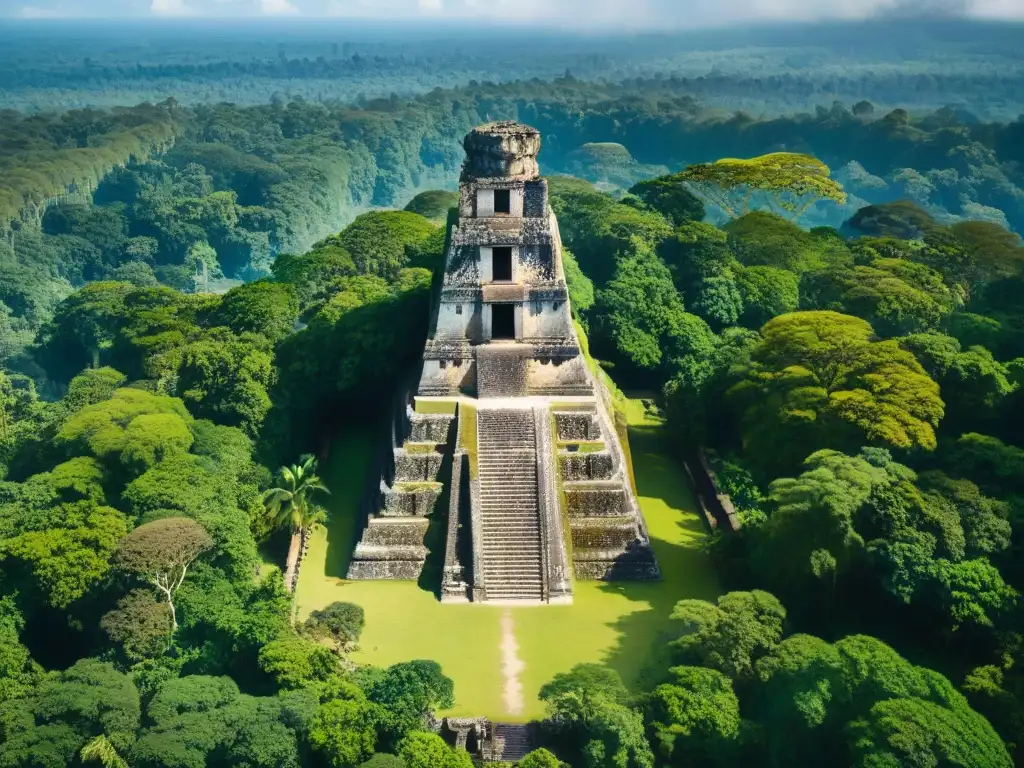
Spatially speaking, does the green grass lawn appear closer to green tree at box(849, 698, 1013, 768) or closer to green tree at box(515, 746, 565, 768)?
green tree at box(515, 746, 565, 768)

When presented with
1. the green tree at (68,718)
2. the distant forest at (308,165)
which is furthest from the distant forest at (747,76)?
the green tree at (68,718)

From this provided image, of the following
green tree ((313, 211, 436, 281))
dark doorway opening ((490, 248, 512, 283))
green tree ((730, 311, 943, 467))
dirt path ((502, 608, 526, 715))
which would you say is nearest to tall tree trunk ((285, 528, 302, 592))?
dirt path ((502, 608, 526, 715))

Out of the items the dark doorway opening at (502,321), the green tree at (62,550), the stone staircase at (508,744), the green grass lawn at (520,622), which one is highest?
the dark doorway opening at (502,321)

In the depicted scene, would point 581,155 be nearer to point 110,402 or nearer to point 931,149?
point 931,149

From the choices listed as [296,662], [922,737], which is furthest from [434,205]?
[922,737]

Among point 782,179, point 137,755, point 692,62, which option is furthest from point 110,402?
point 692,62

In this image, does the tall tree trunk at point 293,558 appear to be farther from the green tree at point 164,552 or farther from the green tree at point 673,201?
the green tree at point 673,201
